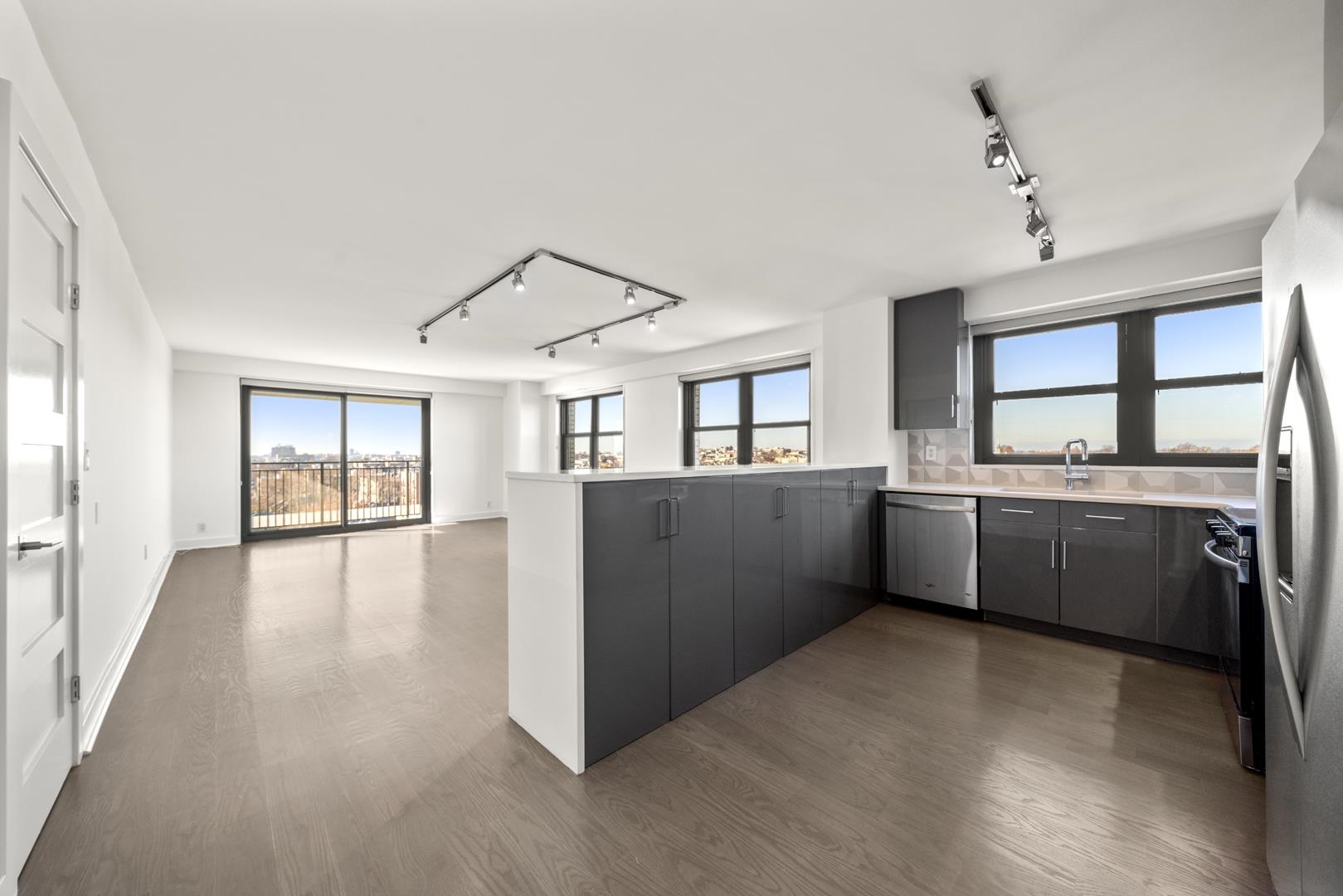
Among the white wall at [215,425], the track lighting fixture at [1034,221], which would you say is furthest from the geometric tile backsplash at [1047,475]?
the white wall at [215,425]

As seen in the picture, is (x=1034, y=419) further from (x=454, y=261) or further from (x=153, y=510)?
(x=153, y=510)

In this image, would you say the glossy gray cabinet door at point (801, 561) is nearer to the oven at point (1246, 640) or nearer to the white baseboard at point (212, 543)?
the oven at point (1246, 640)

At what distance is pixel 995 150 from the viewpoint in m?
2.06

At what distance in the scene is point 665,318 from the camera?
523cm

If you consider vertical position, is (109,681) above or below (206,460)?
below

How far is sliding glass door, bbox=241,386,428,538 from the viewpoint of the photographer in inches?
291

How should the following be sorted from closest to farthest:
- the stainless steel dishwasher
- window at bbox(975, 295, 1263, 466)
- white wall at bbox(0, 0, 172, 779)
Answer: white wall at bbox(0, 0, 172, 779) < window at bbox(975, 295, 1263, 466) < the stainless steel dishwasher

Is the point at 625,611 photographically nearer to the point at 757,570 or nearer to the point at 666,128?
the point at 757,570

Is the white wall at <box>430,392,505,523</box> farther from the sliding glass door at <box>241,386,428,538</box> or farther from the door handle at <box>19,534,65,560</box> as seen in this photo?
the door handle at <box>19,534,65,560</box>

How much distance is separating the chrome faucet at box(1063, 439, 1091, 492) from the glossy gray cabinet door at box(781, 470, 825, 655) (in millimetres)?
1941

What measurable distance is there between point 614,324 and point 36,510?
4.30m

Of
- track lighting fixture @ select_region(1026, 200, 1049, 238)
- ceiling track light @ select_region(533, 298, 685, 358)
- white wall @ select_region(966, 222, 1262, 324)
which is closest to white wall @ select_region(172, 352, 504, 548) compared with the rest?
ceiling track light @ select_region(533, 298, 685, 358)

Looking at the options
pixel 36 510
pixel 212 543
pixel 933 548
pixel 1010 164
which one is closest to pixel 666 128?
pixel 1010 164

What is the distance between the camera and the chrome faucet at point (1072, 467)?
151 inches
